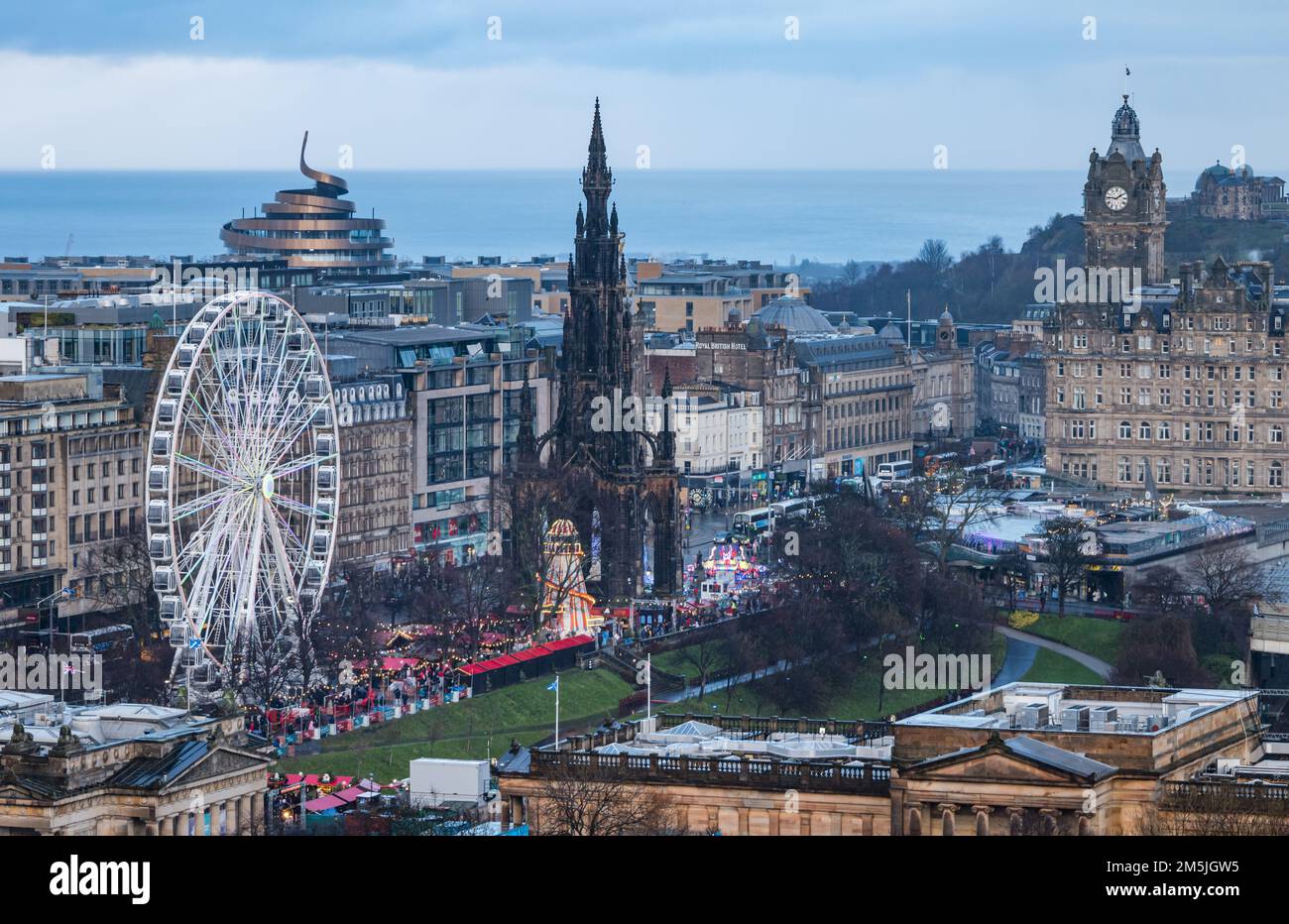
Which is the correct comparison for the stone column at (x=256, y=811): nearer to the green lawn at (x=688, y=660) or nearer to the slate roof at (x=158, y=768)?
the slate roof at (x=158, y=768)

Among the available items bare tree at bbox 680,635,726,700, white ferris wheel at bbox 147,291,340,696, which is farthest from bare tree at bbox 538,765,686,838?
bare tree at bbox 680,635,726,700

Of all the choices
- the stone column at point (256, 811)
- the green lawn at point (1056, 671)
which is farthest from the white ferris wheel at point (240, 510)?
the stone column at point (256, 811)

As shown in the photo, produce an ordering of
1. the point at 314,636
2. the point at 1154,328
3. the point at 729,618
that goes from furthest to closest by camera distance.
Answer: the point at 1154,328
the point at 729,618
the point at 314,636

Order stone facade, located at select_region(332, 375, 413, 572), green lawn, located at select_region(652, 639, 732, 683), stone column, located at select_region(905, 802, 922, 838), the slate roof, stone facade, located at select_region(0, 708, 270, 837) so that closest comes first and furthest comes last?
stone column, located at select_region(905, 802, 922, 838), stone facade, located at select_region(0, 708, 270, 837), the slate roof, green lawn, located at select_region(652, 639, 732, 683), stone facade, located at select_region(332, 375, 413, 572)

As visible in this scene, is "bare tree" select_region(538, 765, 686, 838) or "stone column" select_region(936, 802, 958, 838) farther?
"stone column" select_region(936, 802, 958, 838)

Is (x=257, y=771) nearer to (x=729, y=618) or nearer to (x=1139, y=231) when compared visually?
(x=729, y=618)

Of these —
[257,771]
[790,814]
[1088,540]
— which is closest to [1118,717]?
[790,814]

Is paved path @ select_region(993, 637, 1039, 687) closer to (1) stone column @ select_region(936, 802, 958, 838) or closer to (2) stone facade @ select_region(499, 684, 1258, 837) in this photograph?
(2) stone facade @ select_region(499, 684, 1258, 837)
